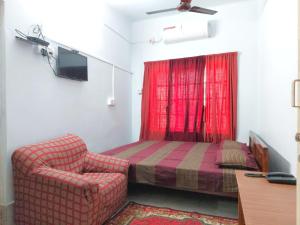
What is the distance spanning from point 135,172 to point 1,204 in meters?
1.35

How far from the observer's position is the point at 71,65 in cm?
261

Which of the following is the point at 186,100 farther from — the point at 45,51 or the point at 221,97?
the point at 45,51

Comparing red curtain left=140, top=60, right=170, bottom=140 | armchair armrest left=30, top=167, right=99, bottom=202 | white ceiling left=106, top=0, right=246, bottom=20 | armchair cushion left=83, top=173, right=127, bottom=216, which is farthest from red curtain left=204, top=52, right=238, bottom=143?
armchair armrest left=30, top=167, right=99, bottom=202

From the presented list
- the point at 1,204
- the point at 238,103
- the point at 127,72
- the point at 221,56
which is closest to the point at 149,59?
the point at 127,72

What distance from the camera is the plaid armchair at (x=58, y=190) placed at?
164cm

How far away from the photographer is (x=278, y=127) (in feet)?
7.11

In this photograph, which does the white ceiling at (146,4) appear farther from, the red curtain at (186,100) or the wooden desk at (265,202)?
the wooden desk at (265,202)

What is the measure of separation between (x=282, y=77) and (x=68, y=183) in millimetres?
2303

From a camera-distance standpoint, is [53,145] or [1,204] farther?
[53,145]

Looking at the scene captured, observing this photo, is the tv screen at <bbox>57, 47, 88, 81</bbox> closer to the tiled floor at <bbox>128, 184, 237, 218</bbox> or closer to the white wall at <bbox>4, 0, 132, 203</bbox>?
the white wall at <bbox>4, 0, 132, 203</bbox>

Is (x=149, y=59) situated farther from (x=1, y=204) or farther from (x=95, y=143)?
(x=1, y=204)

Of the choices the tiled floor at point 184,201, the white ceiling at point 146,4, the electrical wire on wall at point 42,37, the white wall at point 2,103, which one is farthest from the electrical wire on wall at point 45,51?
the tiled floor at point 184,201

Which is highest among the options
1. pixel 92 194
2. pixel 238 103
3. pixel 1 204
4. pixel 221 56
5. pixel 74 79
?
pixel 221 56

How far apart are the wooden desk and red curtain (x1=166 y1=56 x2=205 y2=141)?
101 inches
